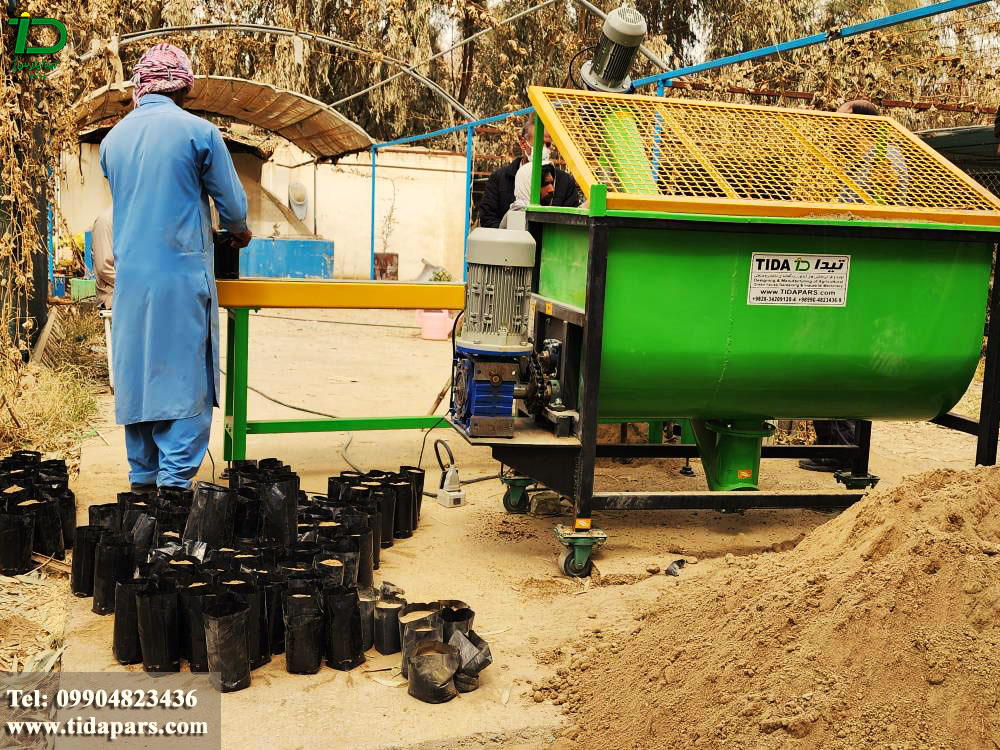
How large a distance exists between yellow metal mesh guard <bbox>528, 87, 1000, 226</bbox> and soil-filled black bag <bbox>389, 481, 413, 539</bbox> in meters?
1.70

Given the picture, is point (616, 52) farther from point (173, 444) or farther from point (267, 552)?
point (267, 552)

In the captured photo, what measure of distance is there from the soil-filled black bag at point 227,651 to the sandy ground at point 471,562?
2.4 inches

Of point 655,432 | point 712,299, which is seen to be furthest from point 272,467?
point 655,432

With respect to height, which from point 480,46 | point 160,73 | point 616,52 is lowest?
point 160,73

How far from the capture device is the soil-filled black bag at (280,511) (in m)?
4.40

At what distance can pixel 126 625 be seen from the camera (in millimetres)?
3465

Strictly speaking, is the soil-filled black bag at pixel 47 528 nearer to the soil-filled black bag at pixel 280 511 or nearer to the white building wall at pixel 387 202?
the soil-filled black bag at pixel 280 511

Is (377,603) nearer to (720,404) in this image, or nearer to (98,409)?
(720,404)

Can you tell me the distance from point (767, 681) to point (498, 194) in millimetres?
4153

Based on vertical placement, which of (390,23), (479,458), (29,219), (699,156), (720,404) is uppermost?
(390,23)

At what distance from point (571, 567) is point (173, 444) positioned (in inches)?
78.2

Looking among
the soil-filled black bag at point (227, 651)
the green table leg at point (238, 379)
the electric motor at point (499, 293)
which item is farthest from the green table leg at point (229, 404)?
the soil-filled black bag at point (227, 651)

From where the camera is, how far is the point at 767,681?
2.99 metres

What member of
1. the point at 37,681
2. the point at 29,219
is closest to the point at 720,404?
the point at 37,681
